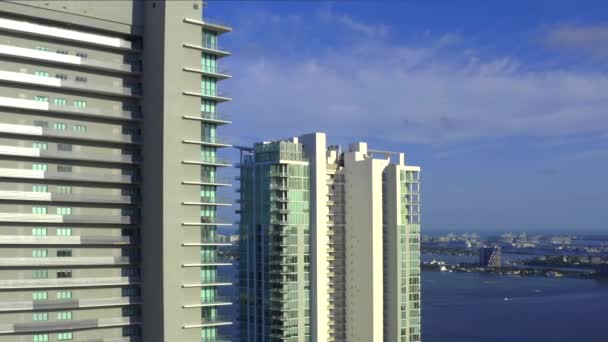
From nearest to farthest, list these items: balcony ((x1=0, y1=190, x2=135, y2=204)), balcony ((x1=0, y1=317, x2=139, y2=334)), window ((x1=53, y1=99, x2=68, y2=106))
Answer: balcony ((x1=0, y1=317, x2=139, y2=334)), balcony ((x1=0, y1=190, x2=135, y2=204)), window ((x1=53, y1=99, x2=68, y2=106))

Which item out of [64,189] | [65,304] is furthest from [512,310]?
[64,189]

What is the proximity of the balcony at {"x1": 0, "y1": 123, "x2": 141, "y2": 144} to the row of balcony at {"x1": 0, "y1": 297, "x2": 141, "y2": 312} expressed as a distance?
4.43m

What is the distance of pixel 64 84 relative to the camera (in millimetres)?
19109

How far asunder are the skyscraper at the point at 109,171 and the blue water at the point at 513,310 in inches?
1438

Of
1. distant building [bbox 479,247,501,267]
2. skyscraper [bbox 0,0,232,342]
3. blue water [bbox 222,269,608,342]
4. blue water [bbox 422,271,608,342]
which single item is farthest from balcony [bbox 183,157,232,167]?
distant building [bbox 479,247,501,267]

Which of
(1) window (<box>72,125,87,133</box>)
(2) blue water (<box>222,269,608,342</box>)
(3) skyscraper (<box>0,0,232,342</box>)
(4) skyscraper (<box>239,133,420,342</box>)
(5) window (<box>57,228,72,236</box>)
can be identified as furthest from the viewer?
(2) blue water (<box>222,269,608,342</box>)

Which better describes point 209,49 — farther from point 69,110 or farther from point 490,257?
point 490,257

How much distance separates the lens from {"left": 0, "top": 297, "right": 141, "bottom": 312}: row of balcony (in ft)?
59.8

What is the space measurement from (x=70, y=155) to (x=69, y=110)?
4.04ft

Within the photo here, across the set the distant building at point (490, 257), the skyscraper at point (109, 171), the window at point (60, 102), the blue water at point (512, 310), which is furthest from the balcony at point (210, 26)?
the distant building at point (490, 257)

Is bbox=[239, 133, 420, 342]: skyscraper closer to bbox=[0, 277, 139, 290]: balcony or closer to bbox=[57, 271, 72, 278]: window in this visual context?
bbox=[0, 277, 139, 290]: balcony

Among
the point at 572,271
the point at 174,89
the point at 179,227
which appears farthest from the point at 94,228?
the point at 572,271

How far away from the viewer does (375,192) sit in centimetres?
3191

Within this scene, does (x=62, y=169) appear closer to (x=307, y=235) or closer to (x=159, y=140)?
(x=159, y=140)
